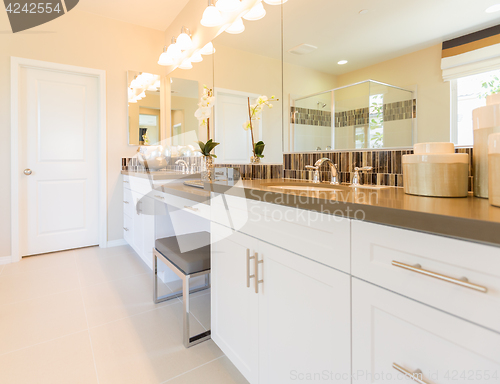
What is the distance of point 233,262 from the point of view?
4.05 feet

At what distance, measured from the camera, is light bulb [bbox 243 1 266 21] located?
1823 mm

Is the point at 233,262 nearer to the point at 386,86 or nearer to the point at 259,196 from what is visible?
the point at 259,196

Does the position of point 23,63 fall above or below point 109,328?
above

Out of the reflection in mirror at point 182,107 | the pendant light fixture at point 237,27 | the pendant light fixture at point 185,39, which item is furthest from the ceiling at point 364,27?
the pendant light fixture at point 185,39

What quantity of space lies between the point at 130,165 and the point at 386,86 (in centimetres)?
315

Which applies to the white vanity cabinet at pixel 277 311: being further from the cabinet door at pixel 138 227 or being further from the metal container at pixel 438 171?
the cabinet door at pixel 138 227

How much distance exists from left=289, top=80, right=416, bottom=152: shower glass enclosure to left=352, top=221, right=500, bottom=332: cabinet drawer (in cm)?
63

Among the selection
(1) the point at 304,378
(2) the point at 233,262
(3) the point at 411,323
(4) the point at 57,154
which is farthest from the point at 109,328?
(4) the point at 57,154

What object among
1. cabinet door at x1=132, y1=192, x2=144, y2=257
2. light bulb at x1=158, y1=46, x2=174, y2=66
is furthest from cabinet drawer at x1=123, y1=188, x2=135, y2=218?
light bulb at x1=158, y1=46, x2=174, y2=66

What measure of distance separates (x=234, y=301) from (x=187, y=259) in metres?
0.40

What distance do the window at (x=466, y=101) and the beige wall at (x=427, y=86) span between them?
0.07ft

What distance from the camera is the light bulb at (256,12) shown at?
1.82 m

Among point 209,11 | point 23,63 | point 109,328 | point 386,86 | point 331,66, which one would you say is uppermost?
point 209,11

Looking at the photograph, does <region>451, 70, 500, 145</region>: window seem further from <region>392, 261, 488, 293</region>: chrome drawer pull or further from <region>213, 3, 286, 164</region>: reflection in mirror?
<region>213, 3, 286, 164</region>: reflection in mirror
